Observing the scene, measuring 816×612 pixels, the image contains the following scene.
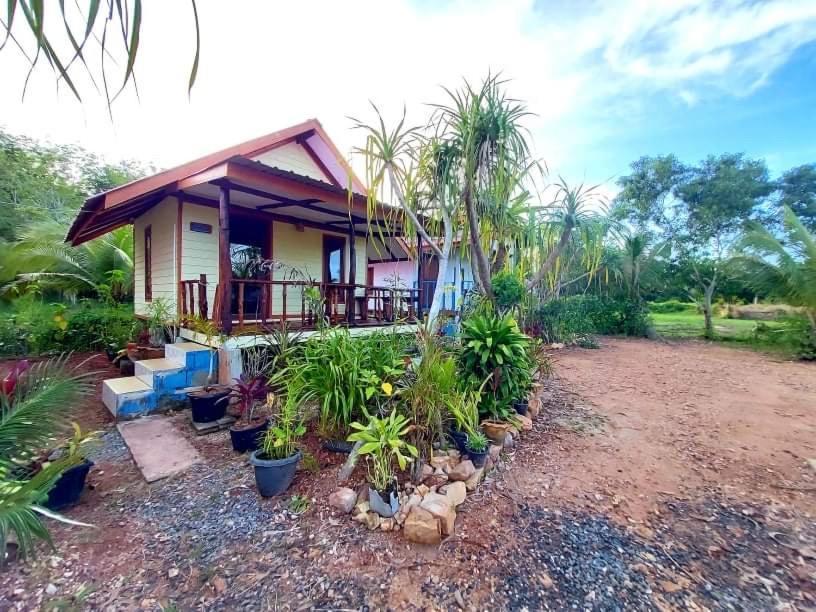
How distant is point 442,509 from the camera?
2295mm

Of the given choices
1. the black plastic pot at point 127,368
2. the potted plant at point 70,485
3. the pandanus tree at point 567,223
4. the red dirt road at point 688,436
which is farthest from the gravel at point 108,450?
the pandanus tree at point 567,223

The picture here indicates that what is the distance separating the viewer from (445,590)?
1871mm

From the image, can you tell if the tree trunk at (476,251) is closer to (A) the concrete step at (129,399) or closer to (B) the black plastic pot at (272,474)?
(B) the black plastic pot at (272,474)

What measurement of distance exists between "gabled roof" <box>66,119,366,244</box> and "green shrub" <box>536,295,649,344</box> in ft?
22.5

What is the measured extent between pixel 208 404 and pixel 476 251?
3.64m

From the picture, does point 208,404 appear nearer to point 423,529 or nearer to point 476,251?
point 423,529

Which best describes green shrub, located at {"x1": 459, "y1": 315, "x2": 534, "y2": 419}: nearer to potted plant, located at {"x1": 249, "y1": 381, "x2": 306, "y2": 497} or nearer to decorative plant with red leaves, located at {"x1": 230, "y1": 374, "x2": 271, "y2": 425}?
potted plant, located at {"x1": 249, "y1": 381, "x2": 306, "y2": 497}

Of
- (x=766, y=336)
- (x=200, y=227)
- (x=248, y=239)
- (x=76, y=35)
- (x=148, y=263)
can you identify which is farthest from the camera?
(x=766, y=336)

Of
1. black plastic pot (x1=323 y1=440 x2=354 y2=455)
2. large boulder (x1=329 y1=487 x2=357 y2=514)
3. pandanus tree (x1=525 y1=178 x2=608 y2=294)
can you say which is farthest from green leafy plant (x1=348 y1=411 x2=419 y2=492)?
pandanus tree (x1=525 y1=178 x2=608 y2=294)

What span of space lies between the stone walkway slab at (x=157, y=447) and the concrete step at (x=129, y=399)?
0.16m

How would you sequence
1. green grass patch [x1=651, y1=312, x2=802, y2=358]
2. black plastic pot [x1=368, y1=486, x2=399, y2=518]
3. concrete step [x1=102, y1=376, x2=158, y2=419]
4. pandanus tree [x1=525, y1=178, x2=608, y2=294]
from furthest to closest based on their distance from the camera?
1. green grass patch [x1=651, y1=312, x2=802, y2=358]
2. pandanus tree [x1=525, y1=178, x2=608, y2=294]
3. concrete step [x1=102, y1=376, x2=158, y2=419]
4. black plastic pot [x1=368, y1=486, x2=399, y2=518]

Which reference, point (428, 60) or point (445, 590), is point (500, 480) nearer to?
point (445, 590)

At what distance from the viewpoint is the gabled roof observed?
4629 millimetres

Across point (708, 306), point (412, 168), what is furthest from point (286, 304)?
point (708, 306)
